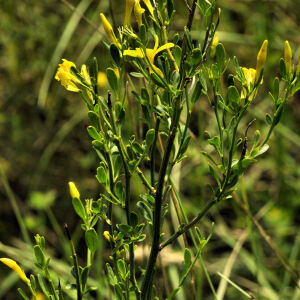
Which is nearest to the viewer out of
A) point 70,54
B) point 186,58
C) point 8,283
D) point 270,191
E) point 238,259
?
point 186,58

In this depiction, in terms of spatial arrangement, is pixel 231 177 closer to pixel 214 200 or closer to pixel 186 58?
pixel 214 200

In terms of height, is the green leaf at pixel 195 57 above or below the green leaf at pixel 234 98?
above

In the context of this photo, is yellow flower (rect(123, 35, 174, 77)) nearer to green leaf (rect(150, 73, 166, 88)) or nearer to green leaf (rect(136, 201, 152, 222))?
green leaf (rect(150, 73, 166, 88))

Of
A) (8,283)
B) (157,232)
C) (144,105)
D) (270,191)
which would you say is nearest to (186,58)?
Answer: (144,105)

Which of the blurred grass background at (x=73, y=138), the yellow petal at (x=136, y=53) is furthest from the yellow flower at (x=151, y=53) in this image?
the blurred grass background at (x=73, y=138)

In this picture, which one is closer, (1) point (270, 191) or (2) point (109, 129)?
(2) point (109, 129)

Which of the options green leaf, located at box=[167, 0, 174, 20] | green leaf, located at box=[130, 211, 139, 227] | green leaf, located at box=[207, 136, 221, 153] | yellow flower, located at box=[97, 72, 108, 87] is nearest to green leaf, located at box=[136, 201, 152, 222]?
green leaf, located at box=[130, 211, 139, 227]

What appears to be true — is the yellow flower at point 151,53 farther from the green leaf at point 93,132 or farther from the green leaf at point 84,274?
the green leaf at point 84,274
